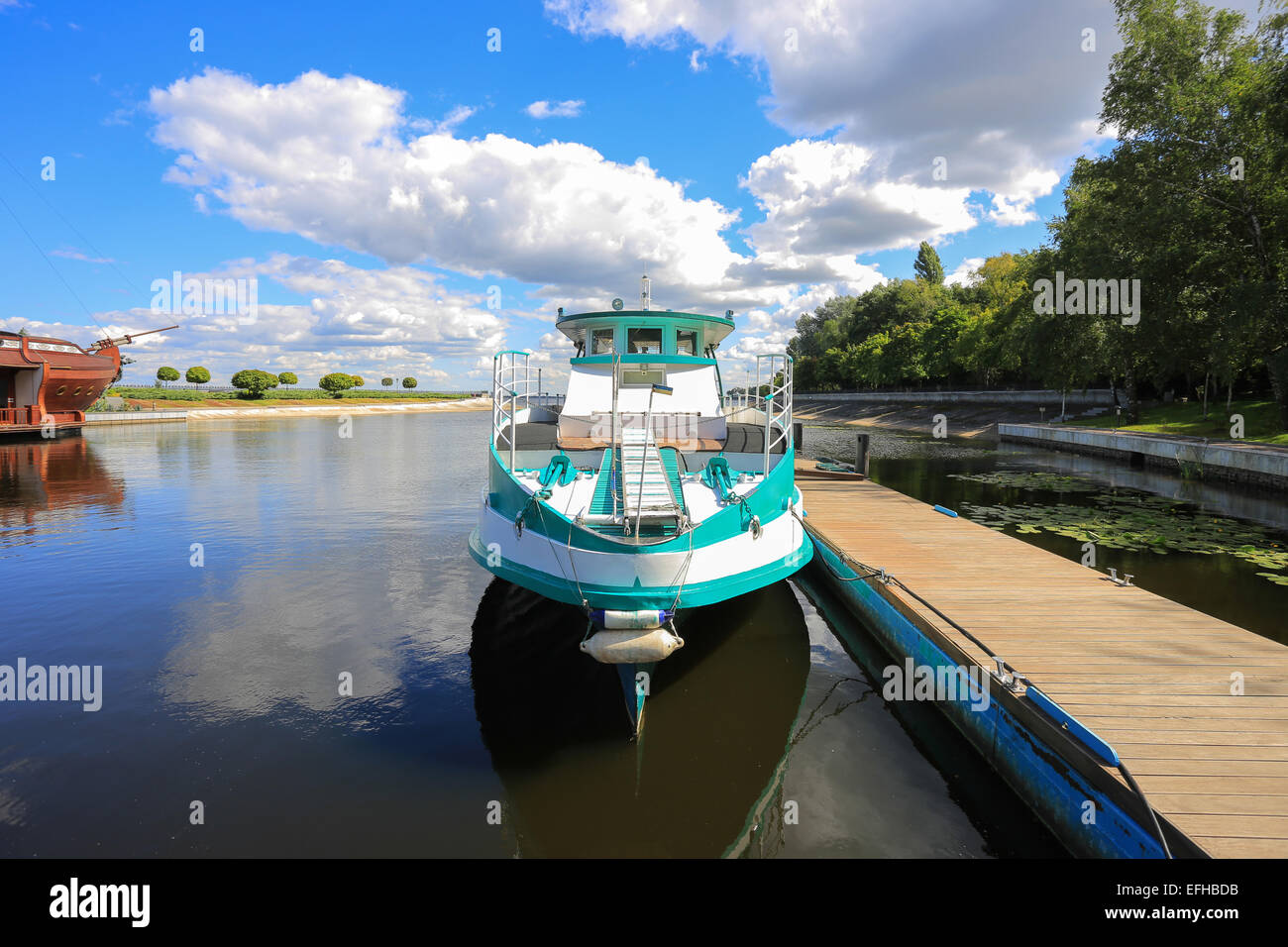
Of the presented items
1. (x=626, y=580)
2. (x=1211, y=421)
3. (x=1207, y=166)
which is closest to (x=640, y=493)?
(x=626, y=580)

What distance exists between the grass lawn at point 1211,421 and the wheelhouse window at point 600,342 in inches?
1213

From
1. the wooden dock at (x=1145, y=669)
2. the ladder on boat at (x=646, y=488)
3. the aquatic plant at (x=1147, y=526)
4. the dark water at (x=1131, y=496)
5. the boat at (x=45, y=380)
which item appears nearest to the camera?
the wooden dock at (x=1145, y=669)

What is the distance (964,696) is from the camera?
729 centimetres

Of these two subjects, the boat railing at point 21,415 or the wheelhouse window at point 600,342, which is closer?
the wheelhouse window at point 600,342

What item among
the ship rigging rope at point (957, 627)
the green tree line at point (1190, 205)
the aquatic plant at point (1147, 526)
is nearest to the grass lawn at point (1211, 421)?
the green tree line at point (1190, 205)

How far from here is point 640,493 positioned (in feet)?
24.0

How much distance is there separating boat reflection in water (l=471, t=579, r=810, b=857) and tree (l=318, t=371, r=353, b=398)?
140 m

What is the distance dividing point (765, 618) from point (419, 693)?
20.9 feet

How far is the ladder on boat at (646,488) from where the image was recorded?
25.5ft

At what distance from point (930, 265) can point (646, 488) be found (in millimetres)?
111158

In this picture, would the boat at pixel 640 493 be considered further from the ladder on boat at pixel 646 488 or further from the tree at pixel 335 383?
the tree at pixel 335 383

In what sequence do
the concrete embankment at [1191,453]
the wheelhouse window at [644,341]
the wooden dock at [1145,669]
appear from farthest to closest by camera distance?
the concrete embankment at [1191,453], the wheelhouse window at [644,341], the wooden dock at [1145,669]
